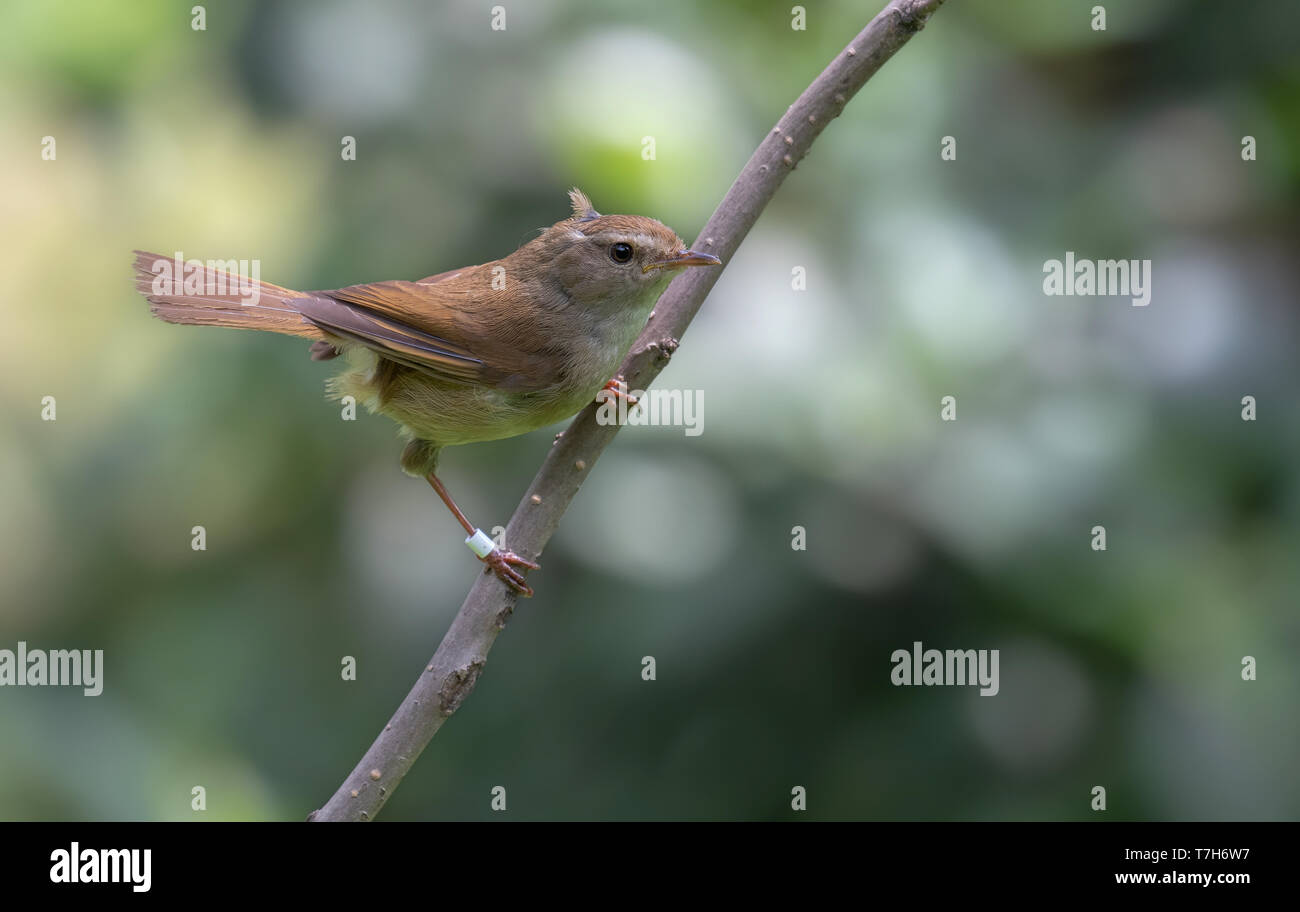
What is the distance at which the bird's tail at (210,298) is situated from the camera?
362cm

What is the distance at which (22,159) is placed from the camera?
4668 millimetres

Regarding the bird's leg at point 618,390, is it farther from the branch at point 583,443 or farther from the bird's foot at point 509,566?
the bird's foot at point 509,566

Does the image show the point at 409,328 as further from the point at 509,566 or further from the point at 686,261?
the point at 509,566

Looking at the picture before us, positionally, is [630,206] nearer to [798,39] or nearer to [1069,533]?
[798,39]

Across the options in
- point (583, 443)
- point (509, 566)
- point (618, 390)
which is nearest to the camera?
point (509, 566)

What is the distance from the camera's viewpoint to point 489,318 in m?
3.75

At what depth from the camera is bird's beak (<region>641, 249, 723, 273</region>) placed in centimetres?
320

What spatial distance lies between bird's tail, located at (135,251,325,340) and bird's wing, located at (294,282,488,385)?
14 centimetres

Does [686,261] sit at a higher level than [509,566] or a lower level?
higher

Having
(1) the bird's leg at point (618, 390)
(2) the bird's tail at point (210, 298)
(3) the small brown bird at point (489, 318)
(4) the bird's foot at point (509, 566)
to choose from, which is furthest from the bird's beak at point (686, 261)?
(2) the bird's tail at point (210, 298)

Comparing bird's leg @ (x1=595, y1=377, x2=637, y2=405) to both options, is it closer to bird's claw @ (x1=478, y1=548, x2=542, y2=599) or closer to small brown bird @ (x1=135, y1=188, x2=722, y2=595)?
small brown bird @ (x1=135, y1=188, x2=722, y2=595)

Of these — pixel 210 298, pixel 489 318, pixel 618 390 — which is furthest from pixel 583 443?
pixel 210 298

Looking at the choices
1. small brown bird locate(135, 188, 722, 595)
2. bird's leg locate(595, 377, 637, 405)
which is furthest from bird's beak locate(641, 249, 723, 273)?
bird's leg locate(595, 377, 637, 405)

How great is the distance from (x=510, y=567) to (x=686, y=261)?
3.18ft
